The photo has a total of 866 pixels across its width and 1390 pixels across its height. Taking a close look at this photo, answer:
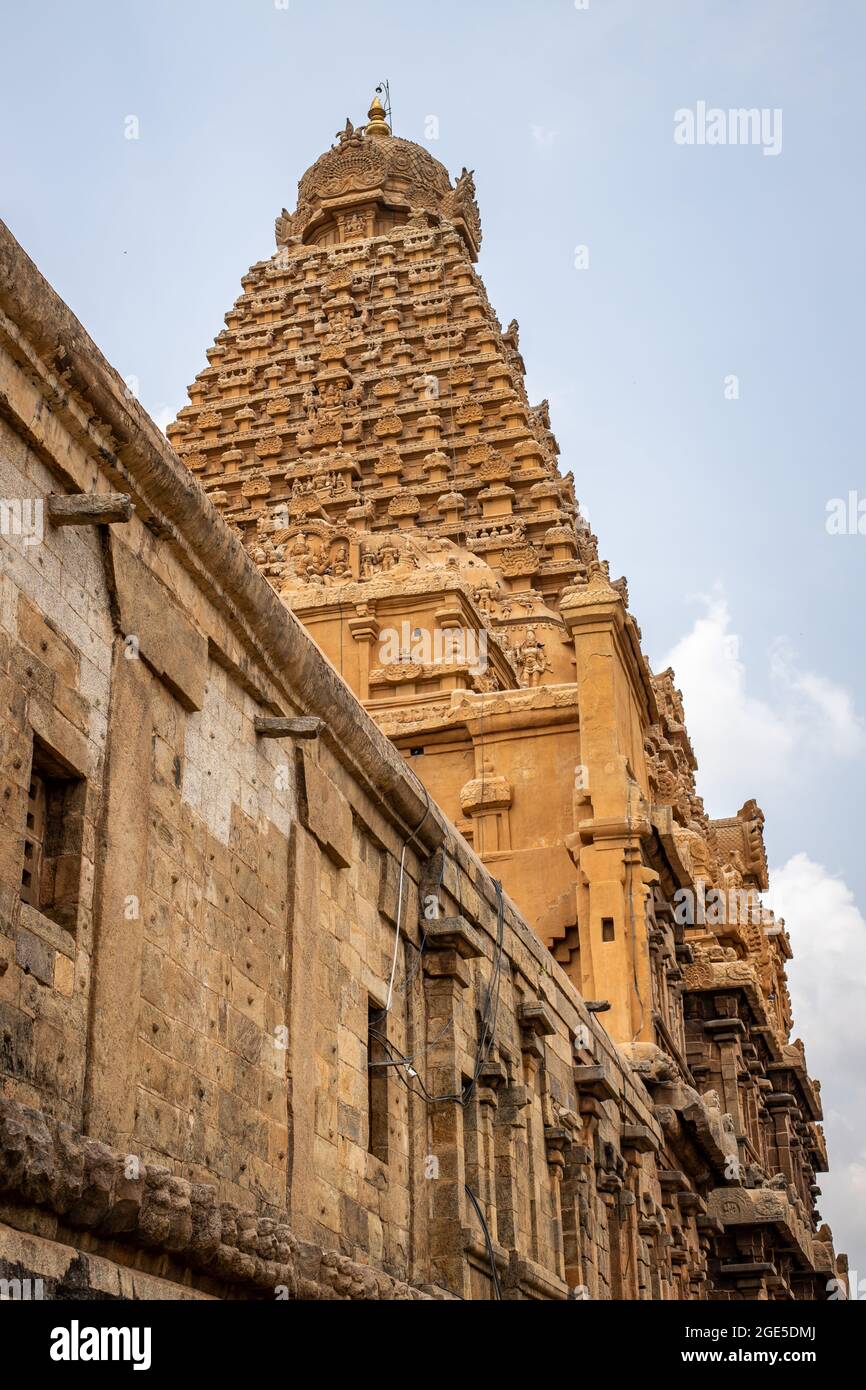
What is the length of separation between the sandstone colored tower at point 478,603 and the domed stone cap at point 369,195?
0.25 feet

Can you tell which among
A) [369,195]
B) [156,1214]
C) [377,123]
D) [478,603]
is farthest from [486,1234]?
[377,123]

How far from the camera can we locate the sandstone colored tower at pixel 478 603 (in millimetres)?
24469

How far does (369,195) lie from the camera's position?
49.4m

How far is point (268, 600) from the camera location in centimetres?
1129

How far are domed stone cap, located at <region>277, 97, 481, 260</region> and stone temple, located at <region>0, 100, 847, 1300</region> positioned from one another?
2223 cm

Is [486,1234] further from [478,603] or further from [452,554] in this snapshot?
[452,554]

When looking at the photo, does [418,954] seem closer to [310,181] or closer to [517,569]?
[517,569]

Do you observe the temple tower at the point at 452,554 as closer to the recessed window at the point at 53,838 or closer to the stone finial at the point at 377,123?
the stone finial at the point at 377,123

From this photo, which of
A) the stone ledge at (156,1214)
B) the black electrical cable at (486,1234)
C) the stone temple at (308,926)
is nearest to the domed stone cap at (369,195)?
the stone temple at (308,926)

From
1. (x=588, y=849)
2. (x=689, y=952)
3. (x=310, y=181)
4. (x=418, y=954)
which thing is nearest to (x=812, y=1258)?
(x=689, y=952)

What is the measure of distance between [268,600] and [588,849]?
13.3 meters

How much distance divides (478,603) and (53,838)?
25.0 metres

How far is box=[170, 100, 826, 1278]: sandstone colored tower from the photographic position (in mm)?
24469

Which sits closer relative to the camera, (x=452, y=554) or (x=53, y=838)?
(x=53, y=838)
